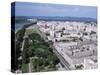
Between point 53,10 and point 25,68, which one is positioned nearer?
point 25,68

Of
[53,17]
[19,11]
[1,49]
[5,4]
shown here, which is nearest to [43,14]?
[53,17]

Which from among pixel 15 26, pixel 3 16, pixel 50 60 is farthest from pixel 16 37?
pixel 50 60

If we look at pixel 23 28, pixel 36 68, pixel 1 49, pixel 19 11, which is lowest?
pixel 36 68

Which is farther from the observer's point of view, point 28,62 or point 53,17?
point 53,17

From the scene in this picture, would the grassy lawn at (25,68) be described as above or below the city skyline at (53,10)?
below

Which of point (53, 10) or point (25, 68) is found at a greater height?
point (53, 10)

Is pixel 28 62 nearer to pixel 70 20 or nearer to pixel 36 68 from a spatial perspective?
pixel 36 68

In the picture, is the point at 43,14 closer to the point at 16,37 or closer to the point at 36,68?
the point at 16,37

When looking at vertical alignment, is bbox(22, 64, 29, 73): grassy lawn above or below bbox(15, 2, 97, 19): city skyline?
below

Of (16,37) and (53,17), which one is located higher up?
(53,17)
